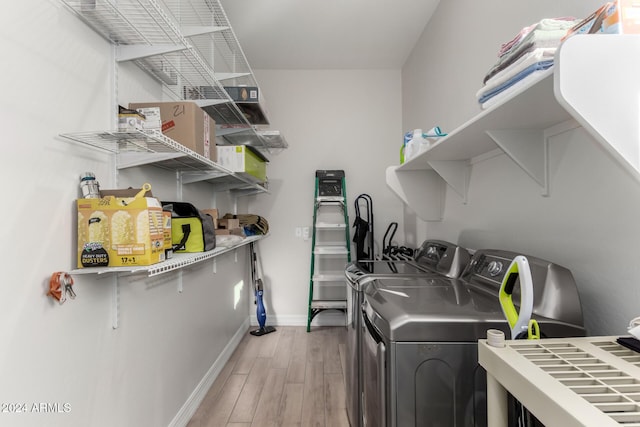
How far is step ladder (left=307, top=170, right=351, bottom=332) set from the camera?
3.24m

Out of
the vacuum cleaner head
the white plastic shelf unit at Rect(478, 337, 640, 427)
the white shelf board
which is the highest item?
the white shelf board

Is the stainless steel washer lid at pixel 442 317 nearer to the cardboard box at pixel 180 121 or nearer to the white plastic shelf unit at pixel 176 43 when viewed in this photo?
the cardboard box at pixel 180 121

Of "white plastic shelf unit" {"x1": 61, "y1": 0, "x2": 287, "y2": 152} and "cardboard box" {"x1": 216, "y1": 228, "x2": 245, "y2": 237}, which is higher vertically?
"white plastic shelf unit" {"x1": 61, "y1": 0, "x2": 287, "y2": 152}

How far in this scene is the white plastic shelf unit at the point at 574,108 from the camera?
609 millimetres

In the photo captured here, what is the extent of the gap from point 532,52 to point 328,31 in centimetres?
228

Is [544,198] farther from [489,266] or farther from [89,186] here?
[89,186]

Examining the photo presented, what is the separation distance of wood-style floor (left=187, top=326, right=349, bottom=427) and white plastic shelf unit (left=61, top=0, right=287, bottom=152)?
184 centimetres

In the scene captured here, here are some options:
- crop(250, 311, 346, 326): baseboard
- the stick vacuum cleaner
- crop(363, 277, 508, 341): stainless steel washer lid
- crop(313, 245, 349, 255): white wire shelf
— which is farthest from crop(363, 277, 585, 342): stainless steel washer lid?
crop(250, 311, 346, 326): baseboard

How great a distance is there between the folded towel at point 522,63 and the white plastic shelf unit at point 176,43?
1071mm

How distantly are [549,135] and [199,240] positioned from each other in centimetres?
156

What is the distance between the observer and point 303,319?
343 cm

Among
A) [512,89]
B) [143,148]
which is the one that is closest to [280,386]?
[143,148]

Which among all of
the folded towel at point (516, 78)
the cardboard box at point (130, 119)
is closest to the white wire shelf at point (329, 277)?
the cardboard box at point (130, 119)

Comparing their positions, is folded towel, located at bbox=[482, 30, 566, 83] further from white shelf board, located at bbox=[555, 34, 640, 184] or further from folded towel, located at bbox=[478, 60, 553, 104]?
white shelf board, located at bbox=[555, 34, 640, 184]
